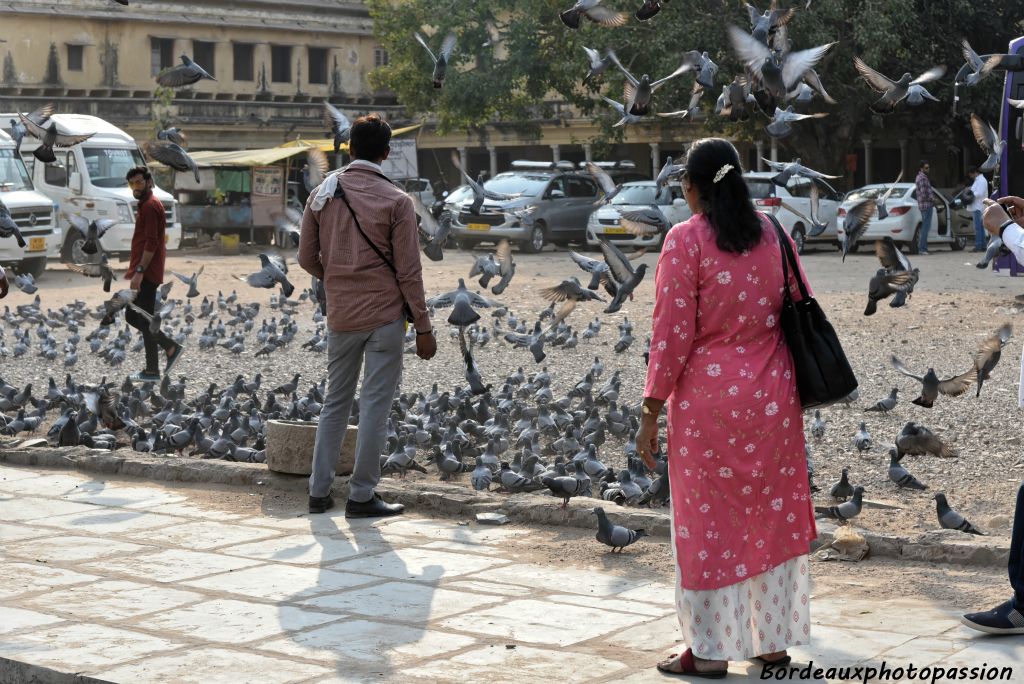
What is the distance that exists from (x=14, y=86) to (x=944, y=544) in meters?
46.1

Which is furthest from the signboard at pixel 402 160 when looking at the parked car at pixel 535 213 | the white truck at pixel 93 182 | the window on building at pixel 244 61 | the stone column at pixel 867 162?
the window on building at pixel 244 61

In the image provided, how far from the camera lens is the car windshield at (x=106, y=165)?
88.0ft

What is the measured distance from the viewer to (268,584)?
575cm

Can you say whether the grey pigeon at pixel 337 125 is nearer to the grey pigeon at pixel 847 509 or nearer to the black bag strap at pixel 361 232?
the black bag strap at pixel 361 232

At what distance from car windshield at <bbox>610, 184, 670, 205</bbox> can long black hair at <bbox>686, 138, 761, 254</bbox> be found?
24.7m

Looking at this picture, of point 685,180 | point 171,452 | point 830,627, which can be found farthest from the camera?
point 171,452

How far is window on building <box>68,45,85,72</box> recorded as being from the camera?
49188mm

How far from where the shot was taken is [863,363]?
1282 cm

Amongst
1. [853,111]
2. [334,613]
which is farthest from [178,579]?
[853,111]

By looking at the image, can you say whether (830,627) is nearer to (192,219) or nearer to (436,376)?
(436,376)

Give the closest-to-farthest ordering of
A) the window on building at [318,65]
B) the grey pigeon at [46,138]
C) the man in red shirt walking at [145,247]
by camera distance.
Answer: the grey pigeon at [46,138], the man in red shirt walking at [145,247], the window on building at [318,65]

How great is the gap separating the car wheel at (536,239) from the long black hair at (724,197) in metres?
26.1

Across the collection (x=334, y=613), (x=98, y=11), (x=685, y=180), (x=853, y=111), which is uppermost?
(x=98, y=11)

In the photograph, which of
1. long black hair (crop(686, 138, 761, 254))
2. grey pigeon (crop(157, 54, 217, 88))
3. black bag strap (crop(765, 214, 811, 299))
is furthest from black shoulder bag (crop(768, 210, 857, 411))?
grey pigeon (crop(157, 54, 217, 88))
